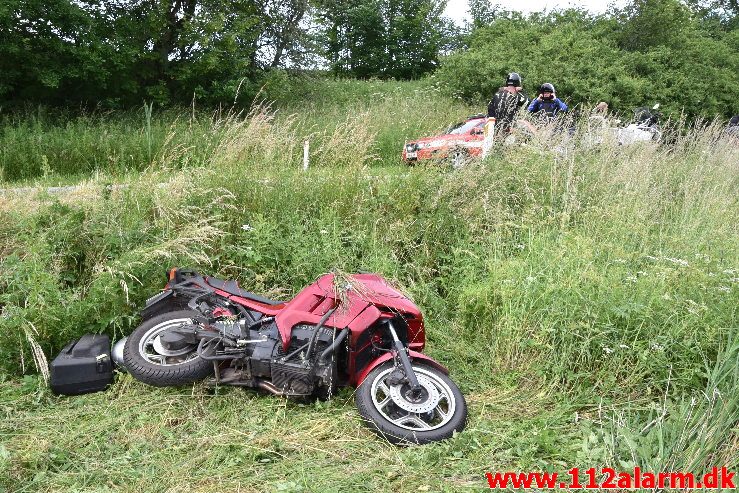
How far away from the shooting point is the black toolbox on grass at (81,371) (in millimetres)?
4012

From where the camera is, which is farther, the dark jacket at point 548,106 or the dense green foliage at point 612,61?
the dense green foliage at point 612,61

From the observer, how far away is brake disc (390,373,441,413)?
11.6 ft

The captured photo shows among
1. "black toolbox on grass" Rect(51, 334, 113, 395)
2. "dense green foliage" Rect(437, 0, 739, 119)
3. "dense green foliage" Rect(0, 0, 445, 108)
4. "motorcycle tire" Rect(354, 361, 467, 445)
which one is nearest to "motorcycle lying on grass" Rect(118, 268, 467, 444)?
"motorcycle tire" Rect(354, 361, 467, 445)

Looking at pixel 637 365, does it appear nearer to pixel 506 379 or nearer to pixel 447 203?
pixel 506 379

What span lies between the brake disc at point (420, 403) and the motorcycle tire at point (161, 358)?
1.30 metres

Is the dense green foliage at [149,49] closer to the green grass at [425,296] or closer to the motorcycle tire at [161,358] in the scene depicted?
the green grass at [425,296]

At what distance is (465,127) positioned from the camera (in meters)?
12.1

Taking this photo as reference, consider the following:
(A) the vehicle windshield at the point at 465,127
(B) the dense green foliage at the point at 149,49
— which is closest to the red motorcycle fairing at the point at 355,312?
(B) the dense green foliage at the point at 149,49

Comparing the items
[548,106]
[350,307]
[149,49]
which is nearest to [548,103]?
[548,106]

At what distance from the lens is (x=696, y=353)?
3.93 meters

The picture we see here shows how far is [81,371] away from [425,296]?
9.75 ft

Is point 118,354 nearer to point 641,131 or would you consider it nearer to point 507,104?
point 507,104

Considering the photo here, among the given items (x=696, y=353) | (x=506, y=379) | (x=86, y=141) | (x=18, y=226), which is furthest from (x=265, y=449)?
(x=86, y=141)

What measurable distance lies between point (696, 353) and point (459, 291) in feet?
6.70
